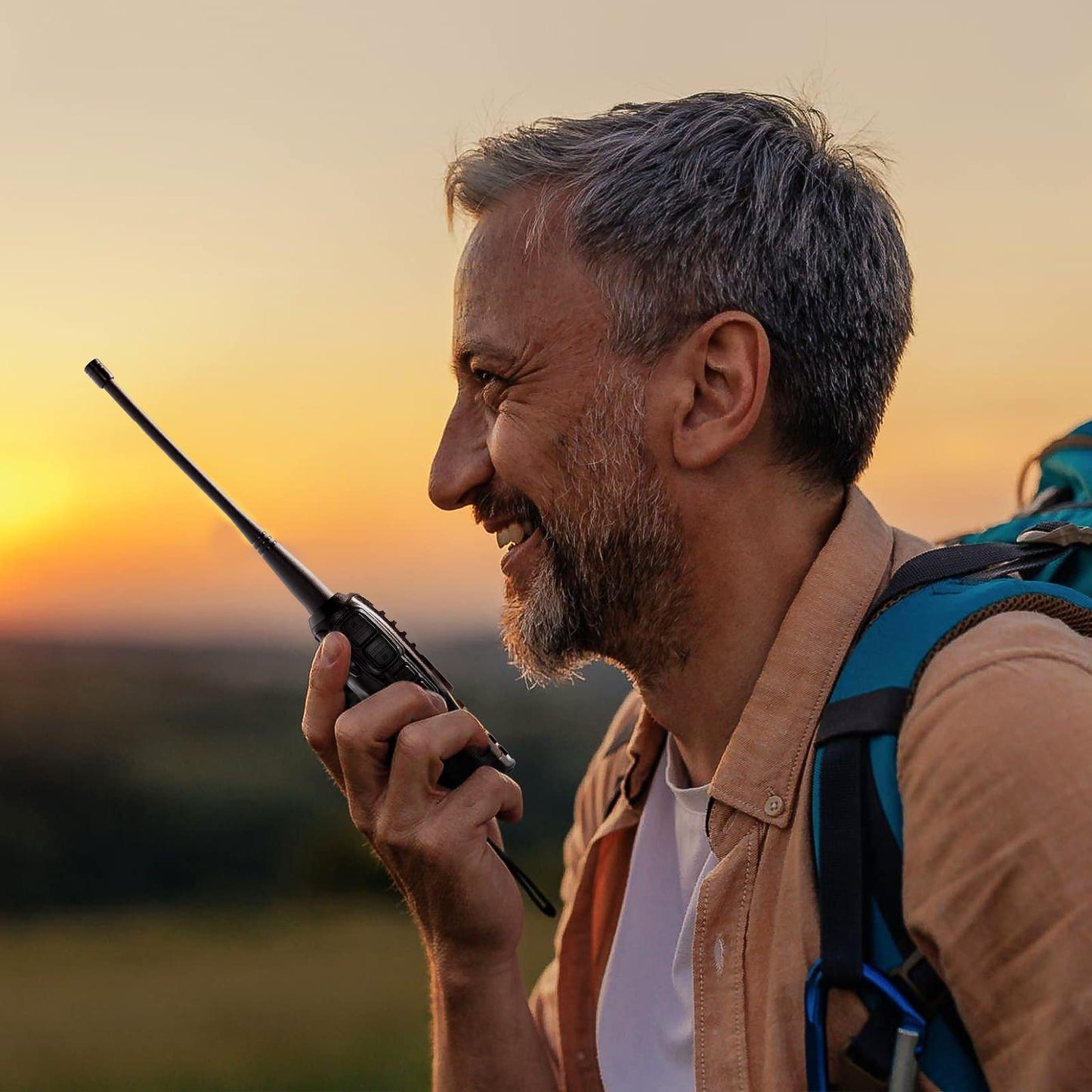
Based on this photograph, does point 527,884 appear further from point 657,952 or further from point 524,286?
point 524,286

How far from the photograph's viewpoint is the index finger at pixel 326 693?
2.87 meters

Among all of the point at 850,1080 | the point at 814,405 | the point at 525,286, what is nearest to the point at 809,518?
the point at 814,405

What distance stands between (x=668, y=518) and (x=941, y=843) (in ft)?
3.07

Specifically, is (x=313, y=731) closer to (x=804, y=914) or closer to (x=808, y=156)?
(x=804, y=914)

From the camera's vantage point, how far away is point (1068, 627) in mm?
2311

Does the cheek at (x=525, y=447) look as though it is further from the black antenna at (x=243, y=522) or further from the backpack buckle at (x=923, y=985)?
the backpack buckle at (x=923, y=985)

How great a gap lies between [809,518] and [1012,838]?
94 cm

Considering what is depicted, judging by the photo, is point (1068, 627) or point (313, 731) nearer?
point (1068, 627)

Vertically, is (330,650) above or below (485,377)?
below

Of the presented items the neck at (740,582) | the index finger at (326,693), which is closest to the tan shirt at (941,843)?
the neck at (740,582)

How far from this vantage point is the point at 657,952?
2967 millimetres

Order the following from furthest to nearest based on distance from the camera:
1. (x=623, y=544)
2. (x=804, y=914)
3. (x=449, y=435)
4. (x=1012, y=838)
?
(x=449, y=435) < (x=623, y=544) < (x=804, y=914) < (x=1012, y=838)

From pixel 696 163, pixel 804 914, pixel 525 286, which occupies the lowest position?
pixel 804 914

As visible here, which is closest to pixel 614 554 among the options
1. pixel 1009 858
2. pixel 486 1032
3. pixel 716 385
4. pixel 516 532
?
pixel 516 532
